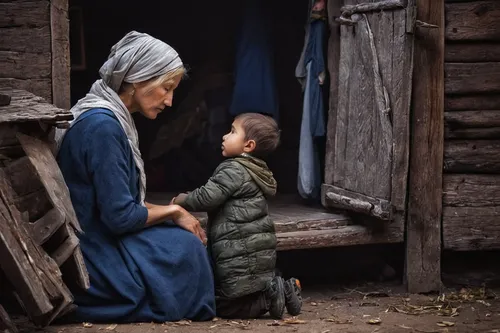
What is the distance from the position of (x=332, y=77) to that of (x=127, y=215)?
2.57m

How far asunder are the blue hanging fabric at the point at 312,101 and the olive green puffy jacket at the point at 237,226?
1.64 meters

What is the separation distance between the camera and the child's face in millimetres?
5094

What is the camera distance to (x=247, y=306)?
5191 millimetres

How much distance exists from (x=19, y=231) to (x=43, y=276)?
24 cm

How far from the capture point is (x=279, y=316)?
16.9 ft

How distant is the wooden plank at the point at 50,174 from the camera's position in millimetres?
4238

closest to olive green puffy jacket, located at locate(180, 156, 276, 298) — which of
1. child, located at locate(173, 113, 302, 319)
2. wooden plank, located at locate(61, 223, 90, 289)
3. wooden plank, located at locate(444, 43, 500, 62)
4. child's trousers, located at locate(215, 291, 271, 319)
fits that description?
child, located at locate(173, 113, 302, 319)

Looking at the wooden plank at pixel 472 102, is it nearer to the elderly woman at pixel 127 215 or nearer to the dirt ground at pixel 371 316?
the dirt ground at pixel 371 316

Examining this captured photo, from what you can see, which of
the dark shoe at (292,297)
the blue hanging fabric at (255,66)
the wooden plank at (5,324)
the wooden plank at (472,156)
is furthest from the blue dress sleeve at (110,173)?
the wooden plank at (472,156)

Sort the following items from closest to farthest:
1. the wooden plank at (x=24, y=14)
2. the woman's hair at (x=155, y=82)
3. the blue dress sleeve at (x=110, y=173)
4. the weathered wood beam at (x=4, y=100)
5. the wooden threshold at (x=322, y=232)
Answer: the weathered wood beam at (x=4, y=100)
the blue dress sleeve at (x=110, y=173)
the woman's hair at (x=155, y=82)
the wooden plank at (x=24, y=14)
the wooden threshold at (x=322, y=232)

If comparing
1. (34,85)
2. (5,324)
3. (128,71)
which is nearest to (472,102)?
(128,71)

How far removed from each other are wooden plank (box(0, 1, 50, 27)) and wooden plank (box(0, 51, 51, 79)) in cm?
17

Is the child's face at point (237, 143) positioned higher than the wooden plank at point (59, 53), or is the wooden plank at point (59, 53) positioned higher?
the wooden plank at point (59, 53)

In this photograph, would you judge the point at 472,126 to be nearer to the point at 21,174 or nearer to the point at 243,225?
the point at 243,225
